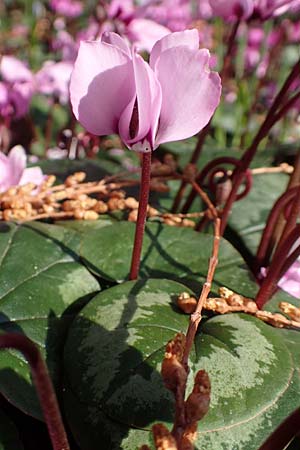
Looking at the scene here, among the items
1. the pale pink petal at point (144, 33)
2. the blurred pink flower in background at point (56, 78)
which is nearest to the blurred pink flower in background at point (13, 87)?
the blurred pink flower in background at point (56, 78)

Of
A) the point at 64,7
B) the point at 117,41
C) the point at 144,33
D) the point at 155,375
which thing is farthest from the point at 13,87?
the point at 64,7

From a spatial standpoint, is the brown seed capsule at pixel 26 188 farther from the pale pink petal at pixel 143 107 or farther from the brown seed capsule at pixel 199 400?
the brown seed capsule at pixel 199 400

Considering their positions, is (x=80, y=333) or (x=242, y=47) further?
(x=242, y=47)

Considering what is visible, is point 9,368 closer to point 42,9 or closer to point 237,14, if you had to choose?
point 237,14

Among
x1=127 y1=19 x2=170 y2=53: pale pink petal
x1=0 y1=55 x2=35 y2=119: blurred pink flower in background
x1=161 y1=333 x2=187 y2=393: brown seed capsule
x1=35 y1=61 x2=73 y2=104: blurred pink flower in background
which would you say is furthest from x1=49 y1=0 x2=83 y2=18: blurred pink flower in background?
x1=161 y1=333 x2=187 y2=393: brown seed capsule

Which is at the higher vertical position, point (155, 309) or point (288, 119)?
point (155, 309)

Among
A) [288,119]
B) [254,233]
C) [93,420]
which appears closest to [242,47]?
[288,119]
